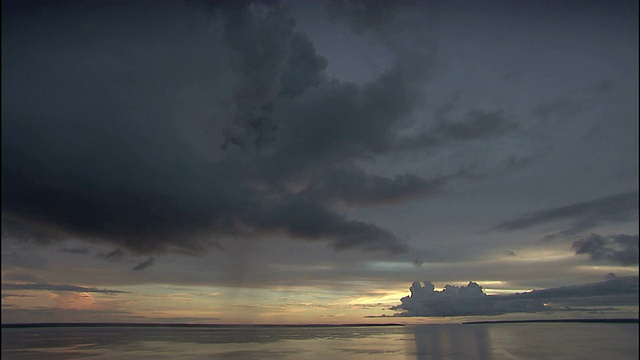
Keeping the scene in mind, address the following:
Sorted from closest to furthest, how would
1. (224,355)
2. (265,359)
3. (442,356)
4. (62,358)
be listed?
(62,358), (265,359), (224,355), (442,356)

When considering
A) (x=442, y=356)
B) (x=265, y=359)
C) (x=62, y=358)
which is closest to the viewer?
(x=62, y=358)

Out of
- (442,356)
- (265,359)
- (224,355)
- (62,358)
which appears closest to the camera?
(62,358)

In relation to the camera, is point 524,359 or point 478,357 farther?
point 478,357

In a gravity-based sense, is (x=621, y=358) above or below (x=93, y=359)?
below

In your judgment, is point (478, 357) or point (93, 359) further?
point (478, 357)

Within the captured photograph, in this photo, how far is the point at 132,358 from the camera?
135ft

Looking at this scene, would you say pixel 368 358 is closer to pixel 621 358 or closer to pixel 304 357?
pixel 304 357

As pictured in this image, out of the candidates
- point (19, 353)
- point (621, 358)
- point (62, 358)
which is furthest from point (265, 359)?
point (621, 358)

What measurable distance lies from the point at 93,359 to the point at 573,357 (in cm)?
4579

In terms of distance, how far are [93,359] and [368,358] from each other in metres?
26.4

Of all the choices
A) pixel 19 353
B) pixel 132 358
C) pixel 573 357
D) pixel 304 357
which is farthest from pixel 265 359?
pixel 573 357

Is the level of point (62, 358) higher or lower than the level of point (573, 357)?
higher

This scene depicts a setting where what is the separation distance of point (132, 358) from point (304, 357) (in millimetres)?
17025

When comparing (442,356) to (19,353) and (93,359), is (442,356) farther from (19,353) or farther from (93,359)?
(19,353)
